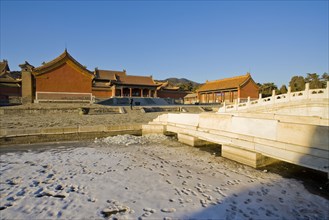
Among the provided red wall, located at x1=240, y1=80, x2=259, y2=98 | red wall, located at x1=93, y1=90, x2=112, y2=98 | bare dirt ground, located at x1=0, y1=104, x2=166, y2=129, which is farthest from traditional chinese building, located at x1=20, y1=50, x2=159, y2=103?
red wall, located at x1=240, y1=80, x2=259, y2=98

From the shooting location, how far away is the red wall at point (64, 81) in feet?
71.5

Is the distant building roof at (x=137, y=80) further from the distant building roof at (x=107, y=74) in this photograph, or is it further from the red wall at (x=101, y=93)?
the red wall at (x=101, y=93)

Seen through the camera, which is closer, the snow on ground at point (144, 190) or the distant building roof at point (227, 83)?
the snow on ground at point (144, 190)

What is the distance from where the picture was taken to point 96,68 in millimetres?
41312

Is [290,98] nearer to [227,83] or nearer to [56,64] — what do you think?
[227,83]

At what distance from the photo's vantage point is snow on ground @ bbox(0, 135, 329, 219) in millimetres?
2988

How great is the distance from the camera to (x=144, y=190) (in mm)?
3758

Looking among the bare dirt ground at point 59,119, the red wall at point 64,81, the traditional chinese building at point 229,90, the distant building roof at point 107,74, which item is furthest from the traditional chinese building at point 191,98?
the bare dirt ground at point 59,119

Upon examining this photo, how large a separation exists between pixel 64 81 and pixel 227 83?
92.9 ft

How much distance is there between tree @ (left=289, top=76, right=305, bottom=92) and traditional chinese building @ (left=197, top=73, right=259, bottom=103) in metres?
10.1

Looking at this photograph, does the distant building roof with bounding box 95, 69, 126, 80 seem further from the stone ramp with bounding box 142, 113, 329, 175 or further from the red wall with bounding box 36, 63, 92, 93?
the stone ramp with bounding box 142, 113, 329, 175

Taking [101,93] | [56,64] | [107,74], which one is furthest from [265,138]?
[107,74]

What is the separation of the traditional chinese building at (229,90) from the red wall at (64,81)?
24198 mm

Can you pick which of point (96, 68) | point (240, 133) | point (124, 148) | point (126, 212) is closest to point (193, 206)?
point (126, 212)
